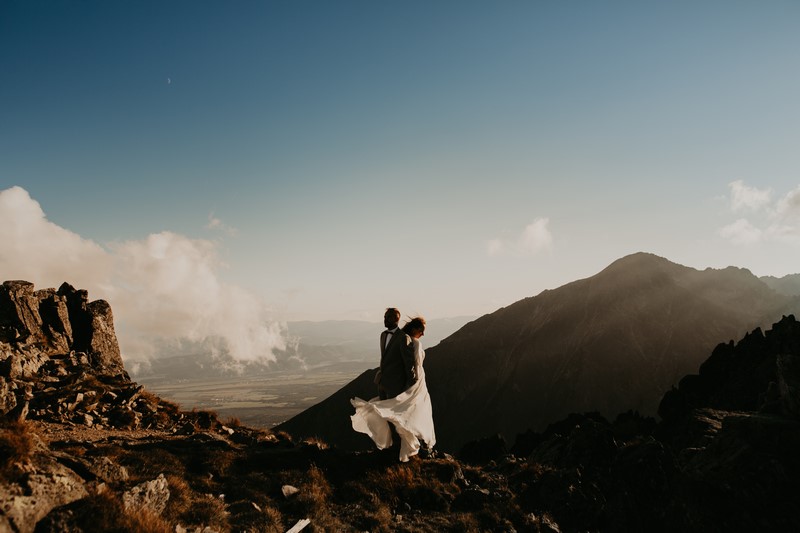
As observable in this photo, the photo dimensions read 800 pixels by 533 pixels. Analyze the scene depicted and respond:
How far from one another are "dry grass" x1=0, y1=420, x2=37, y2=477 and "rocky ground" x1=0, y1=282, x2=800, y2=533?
0.03 metres

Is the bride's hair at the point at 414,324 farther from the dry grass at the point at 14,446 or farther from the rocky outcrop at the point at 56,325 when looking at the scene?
the rocky outcrop at the point at 56,325

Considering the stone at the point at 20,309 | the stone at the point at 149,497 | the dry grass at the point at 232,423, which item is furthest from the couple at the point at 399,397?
the stone at the point at 20,309

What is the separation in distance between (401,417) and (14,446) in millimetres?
6912

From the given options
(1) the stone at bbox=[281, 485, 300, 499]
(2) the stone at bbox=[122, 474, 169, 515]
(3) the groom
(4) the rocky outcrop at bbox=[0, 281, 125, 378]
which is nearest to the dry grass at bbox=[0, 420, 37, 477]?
(2) the stone at bbox=[122, 474, 169, 515]

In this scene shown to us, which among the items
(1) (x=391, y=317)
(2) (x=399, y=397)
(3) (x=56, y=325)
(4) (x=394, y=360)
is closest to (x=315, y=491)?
(2) (x=399, y=397)

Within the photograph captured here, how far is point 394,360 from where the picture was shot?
10195mm

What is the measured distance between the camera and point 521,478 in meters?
10.9

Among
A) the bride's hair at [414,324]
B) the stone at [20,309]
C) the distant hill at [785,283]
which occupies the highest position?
the distant hill at [785,283]

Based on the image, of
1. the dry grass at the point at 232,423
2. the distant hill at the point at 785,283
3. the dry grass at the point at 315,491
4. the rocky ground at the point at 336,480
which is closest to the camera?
the rocky ground at the point at 336,480

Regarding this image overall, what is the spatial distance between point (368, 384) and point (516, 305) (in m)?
56.6

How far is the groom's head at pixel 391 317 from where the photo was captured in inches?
390

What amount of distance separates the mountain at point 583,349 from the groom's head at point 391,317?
96.8 m

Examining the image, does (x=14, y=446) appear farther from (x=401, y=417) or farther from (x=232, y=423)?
(x=232, y=423)

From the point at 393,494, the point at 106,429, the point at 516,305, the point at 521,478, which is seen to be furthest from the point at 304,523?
the point at 516,305
